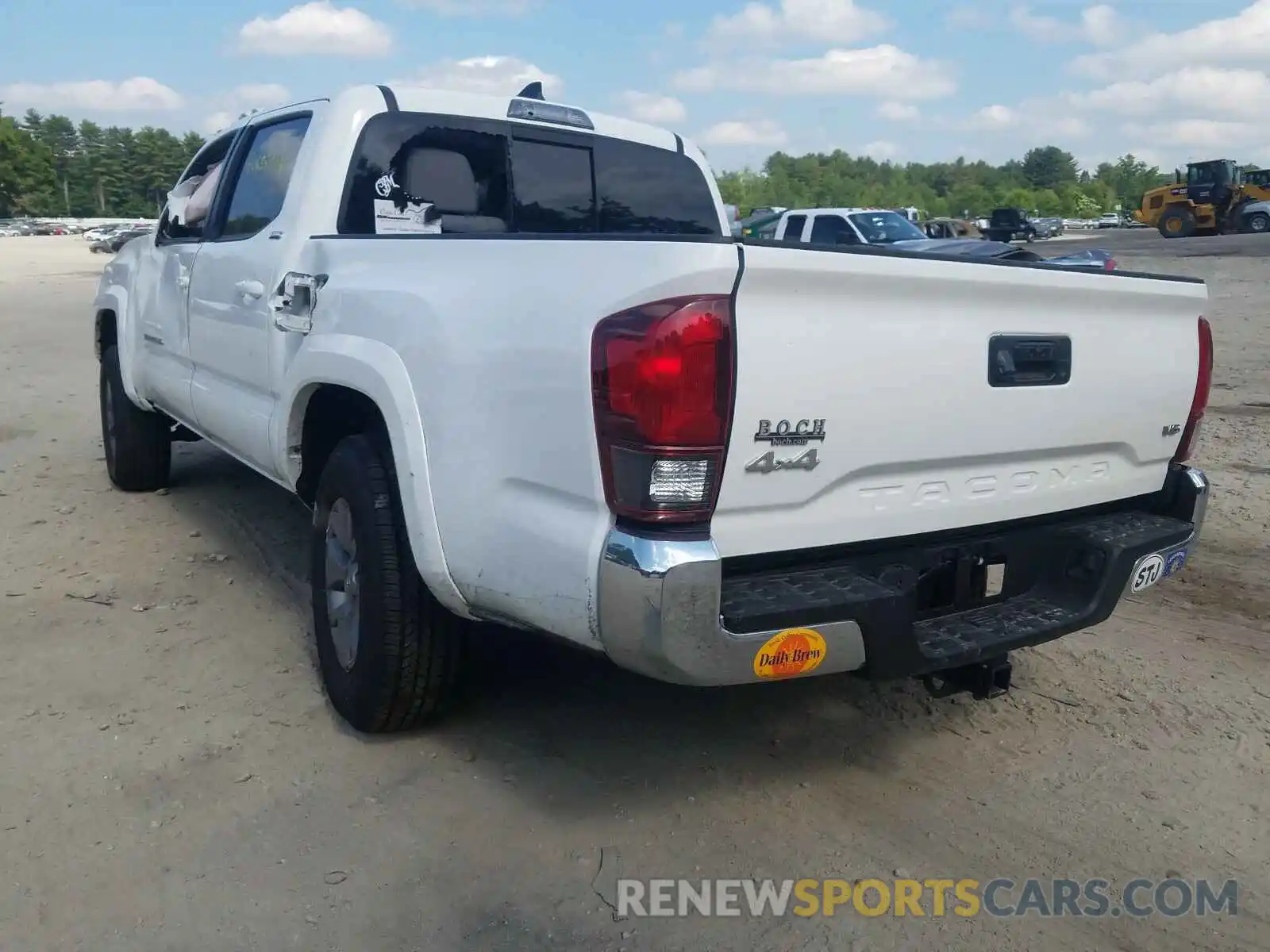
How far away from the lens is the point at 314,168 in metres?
3.94

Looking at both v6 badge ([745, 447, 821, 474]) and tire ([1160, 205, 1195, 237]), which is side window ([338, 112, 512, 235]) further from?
tire ([1160, 205, 1195, 237])

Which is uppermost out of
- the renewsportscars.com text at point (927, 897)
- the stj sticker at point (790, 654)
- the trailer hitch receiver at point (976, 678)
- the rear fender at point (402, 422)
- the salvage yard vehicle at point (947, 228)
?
the salvage yard vehicle at point (947, 228)

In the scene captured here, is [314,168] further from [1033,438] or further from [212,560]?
[1033,438]

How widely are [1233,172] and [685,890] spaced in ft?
139

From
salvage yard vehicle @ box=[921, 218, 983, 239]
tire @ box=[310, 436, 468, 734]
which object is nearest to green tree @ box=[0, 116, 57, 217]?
salvage yard vehicle @ box=[921, 218, 983, 239]

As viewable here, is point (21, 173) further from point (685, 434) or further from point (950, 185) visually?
point (685, 434)

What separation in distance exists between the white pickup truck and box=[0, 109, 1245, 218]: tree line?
8787cm

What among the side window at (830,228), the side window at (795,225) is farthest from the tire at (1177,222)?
the side window at (830,228)

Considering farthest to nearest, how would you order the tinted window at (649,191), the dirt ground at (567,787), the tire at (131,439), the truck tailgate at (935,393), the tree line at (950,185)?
the tree line at (950,185) → the tire at (131,439) → the tinted window at (649,191) → the dirt ground at (567,787) → the truck tailgate at (935,393)

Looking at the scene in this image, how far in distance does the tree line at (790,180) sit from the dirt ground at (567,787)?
288 feet

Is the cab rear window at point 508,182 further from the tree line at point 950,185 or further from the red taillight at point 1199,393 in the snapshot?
the tree line at point 950,185

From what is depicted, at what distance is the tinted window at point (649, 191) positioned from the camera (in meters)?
4.62

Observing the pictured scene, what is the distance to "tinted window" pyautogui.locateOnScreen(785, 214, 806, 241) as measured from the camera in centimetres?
1981

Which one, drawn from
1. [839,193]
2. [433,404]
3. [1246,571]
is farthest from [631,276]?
[839,193]
